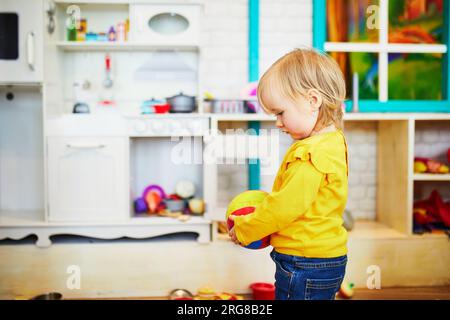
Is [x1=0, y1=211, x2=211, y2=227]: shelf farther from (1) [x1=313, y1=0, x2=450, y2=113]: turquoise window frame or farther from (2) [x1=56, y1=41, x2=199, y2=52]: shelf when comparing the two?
(1) [x1=313, y1=0, x2=450, y2=113]: turquoise window frame

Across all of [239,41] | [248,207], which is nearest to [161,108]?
[239,41]

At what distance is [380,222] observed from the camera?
2.08 m

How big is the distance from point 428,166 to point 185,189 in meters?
0.90

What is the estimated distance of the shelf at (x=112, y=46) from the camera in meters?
1.91

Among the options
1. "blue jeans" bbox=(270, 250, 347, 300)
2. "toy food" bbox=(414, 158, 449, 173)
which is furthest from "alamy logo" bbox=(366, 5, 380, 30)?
"blue jeans" bbox=(270, 250, 347, 300)

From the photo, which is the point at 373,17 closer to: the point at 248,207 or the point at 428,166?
the point at 428,166

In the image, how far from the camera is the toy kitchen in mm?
1791

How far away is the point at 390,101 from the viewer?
2059 millimetres

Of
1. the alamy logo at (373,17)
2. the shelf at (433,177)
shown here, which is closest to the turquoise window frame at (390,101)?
the alamy logo at (373,17)

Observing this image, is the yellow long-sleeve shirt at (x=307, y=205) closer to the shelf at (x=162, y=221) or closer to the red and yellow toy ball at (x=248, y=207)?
the red and yellow toy ball at (x=248, y=207)

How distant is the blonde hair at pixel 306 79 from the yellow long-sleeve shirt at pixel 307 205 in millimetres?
63

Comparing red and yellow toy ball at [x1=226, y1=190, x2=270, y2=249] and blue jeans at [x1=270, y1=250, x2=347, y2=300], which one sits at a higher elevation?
red and yellow toy ball at [x1=226, y1=190, x2=270, y2=249]

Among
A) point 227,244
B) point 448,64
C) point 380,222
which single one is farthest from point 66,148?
point 448,64
